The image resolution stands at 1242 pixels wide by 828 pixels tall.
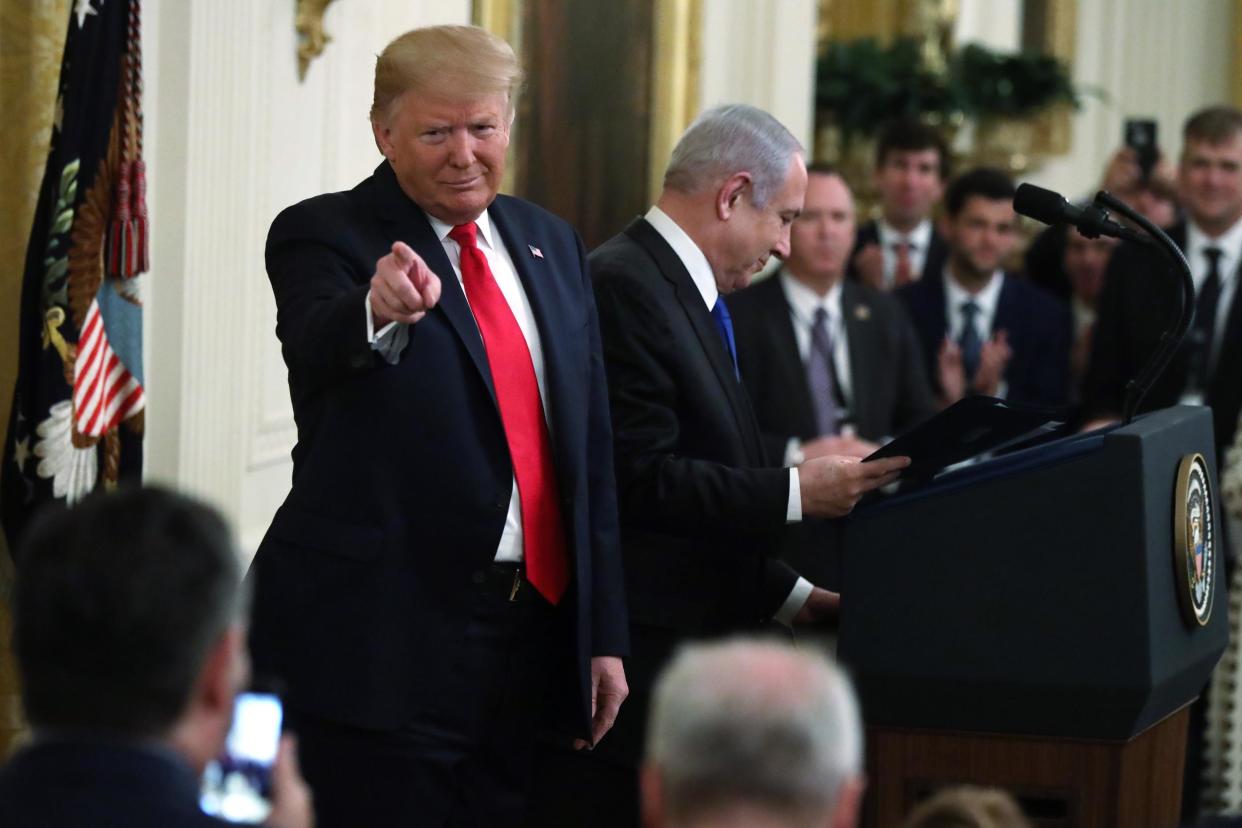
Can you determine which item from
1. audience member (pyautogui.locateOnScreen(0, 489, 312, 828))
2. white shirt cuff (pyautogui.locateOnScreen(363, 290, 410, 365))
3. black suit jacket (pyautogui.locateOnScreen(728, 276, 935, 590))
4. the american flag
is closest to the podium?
white shirt cuff (pyautogui.locateOnScreen(363, 290, 410, 365))

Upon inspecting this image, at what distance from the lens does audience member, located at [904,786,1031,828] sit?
1.95 m

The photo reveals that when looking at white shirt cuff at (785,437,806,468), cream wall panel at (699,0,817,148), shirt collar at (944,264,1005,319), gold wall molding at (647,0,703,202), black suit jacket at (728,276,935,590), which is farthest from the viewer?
cream wall panel at (699,0,817,148)

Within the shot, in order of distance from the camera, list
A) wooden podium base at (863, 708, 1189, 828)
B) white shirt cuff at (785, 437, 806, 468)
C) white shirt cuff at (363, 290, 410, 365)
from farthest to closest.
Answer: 1. white shirt cuff at (785, 437, 806, 468)
2. wooden podium base at (863, 708, 1189, 828)
3. white shirt cuff at (363, 290, 410, 365)

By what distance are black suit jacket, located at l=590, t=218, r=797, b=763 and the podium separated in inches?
13.1

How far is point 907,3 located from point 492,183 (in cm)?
824

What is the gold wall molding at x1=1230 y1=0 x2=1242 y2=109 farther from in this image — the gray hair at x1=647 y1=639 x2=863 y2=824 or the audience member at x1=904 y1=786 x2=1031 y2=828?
the gray hair at x1=647 y1=639 x2=863 y2=824

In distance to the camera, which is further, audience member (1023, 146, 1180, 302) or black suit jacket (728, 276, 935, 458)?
audience member (1023, 146, 1180, 302)

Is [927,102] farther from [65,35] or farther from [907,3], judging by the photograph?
[65,35]

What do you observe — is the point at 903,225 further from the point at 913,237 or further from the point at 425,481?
the point at 425,481

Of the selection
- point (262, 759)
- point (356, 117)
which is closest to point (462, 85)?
point (262, 759)

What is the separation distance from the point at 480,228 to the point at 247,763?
1416mm

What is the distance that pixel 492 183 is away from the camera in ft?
10.2

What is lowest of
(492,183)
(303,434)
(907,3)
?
(303,434)

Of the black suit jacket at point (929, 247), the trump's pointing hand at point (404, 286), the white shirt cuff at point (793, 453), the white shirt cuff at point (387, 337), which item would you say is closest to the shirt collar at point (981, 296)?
the black suit jacket at point (929, 247)
